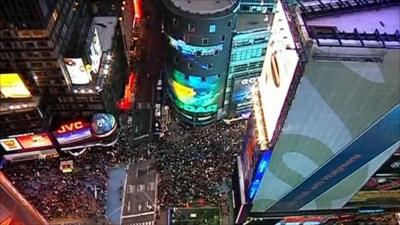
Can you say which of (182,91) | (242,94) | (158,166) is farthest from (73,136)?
(242,94)

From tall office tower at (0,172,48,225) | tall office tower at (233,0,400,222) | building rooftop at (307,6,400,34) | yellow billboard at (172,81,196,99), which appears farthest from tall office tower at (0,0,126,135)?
building rooftop at (307,6,400,34)

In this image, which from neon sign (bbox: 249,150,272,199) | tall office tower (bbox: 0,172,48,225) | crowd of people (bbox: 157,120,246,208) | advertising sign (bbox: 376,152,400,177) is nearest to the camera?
tall office tower (bbox: 0,172,48,225)

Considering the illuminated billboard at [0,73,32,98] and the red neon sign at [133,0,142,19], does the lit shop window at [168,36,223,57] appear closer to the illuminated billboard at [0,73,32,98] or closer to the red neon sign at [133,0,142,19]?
the illuminated billboard at [0,73,32,98]

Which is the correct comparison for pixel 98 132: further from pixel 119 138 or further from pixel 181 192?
pixel 181 192

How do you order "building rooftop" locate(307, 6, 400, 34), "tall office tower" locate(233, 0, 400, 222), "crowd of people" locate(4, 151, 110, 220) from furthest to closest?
"crowd of people" locate(4, 151, 110, 220)
"building rooftop" locate(307, 6, 400, 34)
"tall office tower" locate(233, 0, 400, 222)

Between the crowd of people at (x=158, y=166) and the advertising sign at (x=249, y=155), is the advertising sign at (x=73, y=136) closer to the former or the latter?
the crowd of people at (x=158, y=166)

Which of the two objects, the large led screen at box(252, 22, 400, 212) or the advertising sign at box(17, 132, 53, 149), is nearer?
the large led screen at box(252, 22, 400, 212)

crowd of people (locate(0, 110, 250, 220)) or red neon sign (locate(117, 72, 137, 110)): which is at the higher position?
red neon sign (locate(117, 72, 137, 110))
